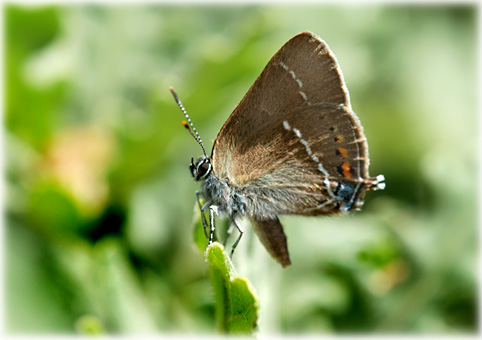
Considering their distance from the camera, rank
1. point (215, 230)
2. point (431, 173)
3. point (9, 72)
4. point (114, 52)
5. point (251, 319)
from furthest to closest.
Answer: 1. point (114, 52)
2. point (431, 173)
3. point (9, 72)
4. point (215, 230)
5. point (251, 319)

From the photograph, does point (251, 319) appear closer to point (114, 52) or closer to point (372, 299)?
point (372, 299)

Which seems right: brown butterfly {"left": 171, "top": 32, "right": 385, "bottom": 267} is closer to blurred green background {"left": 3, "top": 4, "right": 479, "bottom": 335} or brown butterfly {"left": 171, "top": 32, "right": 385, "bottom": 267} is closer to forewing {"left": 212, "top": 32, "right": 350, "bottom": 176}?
forewing {"left": 212, "top": 32, "right": 350, "bottom": 176}

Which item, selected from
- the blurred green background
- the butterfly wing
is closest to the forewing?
the butterfly wing

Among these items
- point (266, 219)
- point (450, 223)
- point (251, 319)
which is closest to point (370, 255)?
point (450, 223)

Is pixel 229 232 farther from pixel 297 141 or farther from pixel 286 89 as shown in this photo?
pixel 286 89

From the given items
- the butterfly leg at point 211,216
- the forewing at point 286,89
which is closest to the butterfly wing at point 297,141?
the forewing at point 286,89
